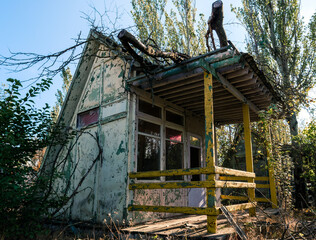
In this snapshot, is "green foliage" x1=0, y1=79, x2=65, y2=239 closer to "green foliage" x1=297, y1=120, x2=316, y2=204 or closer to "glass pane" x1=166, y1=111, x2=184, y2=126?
"glass pane" x1=166, y1=111, x2=184, y2=126

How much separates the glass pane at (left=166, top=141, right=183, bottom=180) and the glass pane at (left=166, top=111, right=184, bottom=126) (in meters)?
0.70

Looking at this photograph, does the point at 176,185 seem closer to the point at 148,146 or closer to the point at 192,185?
the point at 192,185

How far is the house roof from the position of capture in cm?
531

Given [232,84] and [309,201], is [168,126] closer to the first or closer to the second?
[232,84]

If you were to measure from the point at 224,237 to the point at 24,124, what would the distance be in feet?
14.1

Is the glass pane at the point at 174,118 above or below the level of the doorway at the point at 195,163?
above

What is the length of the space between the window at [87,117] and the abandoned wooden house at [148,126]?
3 cm

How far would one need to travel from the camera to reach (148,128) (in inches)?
276

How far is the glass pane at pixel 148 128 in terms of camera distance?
22.2ft

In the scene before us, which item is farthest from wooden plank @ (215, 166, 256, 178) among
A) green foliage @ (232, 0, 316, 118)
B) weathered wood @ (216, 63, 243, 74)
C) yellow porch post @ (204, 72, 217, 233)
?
green foliage @ (232, 0, 316, 118)

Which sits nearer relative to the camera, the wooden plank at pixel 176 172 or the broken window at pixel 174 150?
the wooden plank at pixel 176 172

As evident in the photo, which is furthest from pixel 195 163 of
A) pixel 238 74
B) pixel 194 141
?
pixel 238 74

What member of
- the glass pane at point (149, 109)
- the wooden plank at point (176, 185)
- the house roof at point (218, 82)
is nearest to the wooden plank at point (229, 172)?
the wooden plank at point (176, 185)

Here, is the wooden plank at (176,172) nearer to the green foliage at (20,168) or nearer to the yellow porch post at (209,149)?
the yellow porch post at (209,149)
